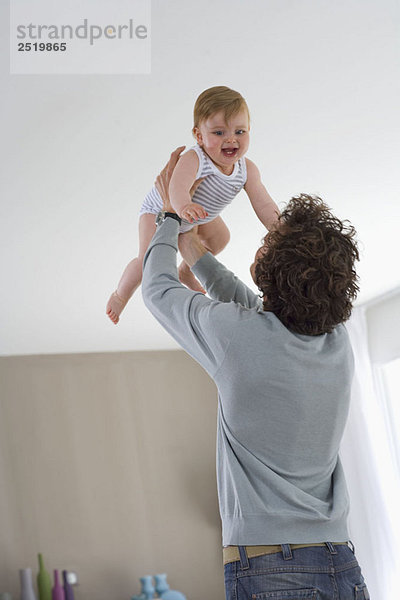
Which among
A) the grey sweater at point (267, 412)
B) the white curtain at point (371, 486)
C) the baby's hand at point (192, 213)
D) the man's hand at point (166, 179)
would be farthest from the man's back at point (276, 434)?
the white curtain at point (371, 486)

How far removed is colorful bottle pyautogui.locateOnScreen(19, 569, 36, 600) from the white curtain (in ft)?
8.18

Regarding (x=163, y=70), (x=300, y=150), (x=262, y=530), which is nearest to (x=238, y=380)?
(x=262, y=530)

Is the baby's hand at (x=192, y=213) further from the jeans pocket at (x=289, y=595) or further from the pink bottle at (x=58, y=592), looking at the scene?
the pink bottle at (x=58, y=592)

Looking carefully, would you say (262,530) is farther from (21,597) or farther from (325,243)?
(21,597)

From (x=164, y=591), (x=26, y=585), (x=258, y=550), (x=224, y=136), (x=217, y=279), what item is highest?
(x=224, y=136)

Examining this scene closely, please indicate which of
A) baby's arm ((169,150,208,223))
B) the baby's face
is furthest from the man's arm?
the baby's face

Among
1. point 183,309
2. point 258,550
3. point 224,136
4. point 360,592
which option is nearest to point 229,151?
point 224,136

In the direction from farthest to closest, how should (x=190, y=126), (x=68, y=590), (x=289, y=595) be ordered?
(x=68, y=590) → (x=190, y=126) → (x=289, y=595)

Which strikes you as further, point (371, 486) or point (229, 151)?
point (371, 486)

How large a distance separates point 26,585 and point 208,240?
166 inches

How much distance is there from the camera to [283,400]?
4.64 feet

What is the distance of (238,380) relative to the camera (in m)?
1.39

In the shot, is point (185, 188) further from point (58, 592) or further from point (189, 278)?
point (58, 592)

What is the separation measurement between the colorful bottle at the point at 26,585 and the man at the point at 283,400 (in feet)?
14.4
